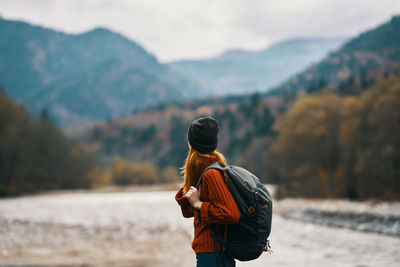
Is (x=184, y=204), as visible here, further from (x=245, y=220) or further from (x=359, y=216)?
(x=359, y=216)

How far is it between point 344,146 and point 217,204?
129ft

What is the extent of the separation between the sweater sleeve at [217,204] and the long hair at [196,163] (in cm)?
26

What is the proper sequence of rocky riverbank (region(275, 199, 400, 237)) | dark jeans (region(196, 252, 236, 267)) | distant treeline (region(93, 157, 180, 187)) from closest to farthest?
dark jeans (region(196, 252, 236, 267)), rocky riverbank (region(275, 199, 400, 237)), distant treeline (region(93, 157, 180, 187))

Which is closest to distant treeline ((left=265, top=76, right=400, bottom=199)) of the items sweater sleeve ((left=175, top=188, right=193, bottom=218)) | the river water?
the river water

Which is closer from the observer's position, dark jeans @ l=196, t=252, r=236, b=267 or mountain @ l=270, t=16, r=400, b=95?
dark jeans @ l=196, t=252, r=236, b=267

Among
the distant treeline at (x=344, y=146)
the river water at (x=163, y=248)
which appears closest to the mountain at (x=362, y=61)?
the distant treeline at (x=344, y=146)

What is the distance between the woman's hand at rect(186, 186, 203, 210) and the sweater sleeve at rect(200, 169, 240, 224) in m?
0.08

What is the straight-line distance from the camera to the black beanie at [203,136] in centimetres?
371

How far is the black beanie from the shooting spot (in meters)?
3.71

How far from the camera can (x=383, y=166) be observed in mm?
35719

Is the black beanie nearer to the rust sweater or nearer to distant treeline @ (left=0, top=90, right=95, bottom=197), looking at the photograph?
the rust sweater

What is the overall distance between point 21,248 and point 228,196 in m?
14.5

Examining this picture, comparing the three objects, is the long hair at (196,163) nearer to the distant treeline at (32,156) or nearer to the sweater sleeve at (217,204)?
the sweater sleeve at (217,204)

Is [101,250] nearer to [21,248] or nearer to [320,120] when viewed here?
[21,248]
